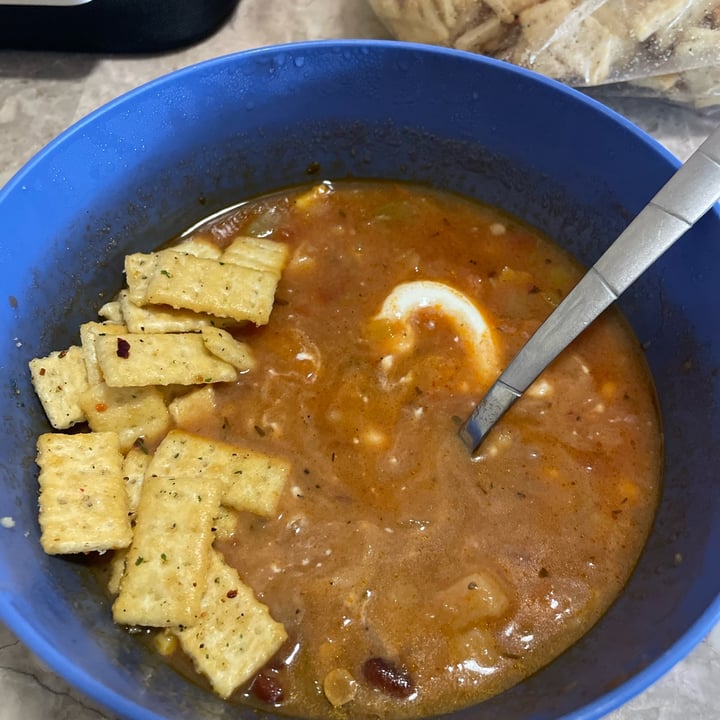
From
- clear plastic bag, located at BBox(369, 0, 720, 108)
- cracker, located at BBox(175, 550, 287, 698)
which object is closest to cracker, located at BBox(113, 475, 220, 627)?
cracker, located at BBox(175, 550, 287, 698)

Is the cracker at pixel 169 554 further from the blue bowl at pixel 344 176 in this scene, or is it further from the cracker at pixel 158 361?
the cracker at pixel 158 361

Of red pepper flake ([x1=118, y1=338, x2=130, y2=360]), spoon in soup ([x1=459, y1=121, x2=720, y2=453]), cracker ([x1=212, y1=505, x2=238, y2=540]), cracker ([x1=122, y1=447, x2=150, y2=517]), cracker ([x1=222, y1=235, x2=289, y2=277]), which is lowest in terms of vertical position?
cracker ([x1=122, y1=447, x2=150, y2=517])

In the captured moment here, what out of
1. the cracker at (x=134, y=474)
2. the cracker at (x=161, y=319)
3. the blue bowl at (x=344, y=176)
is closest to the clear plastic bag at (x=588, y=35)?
the blue bowl at (x=344, y=176)

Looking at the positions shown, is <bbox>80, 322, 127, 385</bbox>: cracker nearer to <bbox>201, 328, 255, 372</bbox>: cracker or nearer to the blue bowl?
the blue bowl

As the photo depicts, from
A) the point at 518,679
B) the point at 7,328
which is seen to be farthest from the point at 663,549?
the point at 7,328

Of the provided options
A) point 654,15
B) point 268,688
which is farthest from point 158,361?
point 654,15

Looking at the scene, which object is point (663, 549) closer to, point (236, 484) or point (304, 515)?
point (304, 515)
